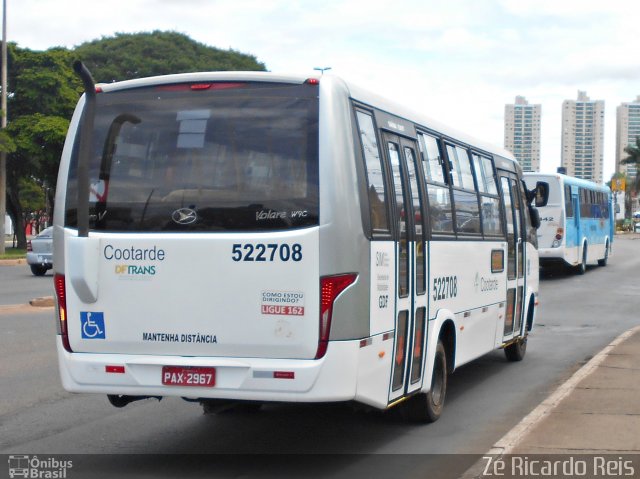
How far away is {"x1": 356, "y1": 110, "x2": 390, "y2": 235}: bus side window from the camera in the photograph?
723cm

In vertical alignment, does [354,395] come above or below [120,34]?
below

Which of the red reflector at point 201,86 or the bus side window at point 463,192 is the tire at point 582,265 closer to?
the bus side window at point 463,192

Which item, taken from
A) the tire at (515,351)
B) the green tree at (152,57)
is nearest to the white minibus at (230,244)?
the tire at (515,351)

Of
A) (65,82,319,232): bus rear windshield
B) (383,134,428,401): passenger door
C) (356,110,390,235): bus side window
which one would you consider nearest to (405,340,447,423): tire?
(383,134,428,401): passenger door

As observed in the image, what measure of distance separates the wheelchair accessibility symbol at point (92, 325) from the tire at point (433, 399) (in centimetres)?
293

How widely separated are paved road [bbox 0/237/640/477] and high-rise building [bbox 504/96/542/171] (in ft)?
446

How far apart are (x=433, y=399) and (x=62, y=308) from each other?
137 inches

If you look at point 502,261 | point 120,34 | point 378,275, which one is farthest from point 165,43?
point 378,275

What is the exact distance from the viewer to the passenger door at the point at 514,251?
12148 mm

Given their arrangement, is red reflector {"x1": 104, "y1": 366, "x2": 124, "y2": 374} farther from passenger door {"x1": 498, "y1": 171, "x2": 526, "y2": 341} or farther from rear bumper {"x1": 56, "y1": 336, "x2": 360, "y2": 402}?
passenger door {"x1": 498, "y1": 171, "x2": 526, "y2": 341}

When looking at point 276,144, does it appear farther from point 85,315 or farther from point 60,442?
point 60,442

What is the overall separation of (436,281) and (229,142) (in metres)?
2.64

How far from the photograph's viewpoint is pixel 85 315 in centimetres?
713

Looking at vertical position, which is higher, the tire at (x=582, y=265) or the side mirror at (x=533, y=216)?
the side mirror at (x=533, y=216)
